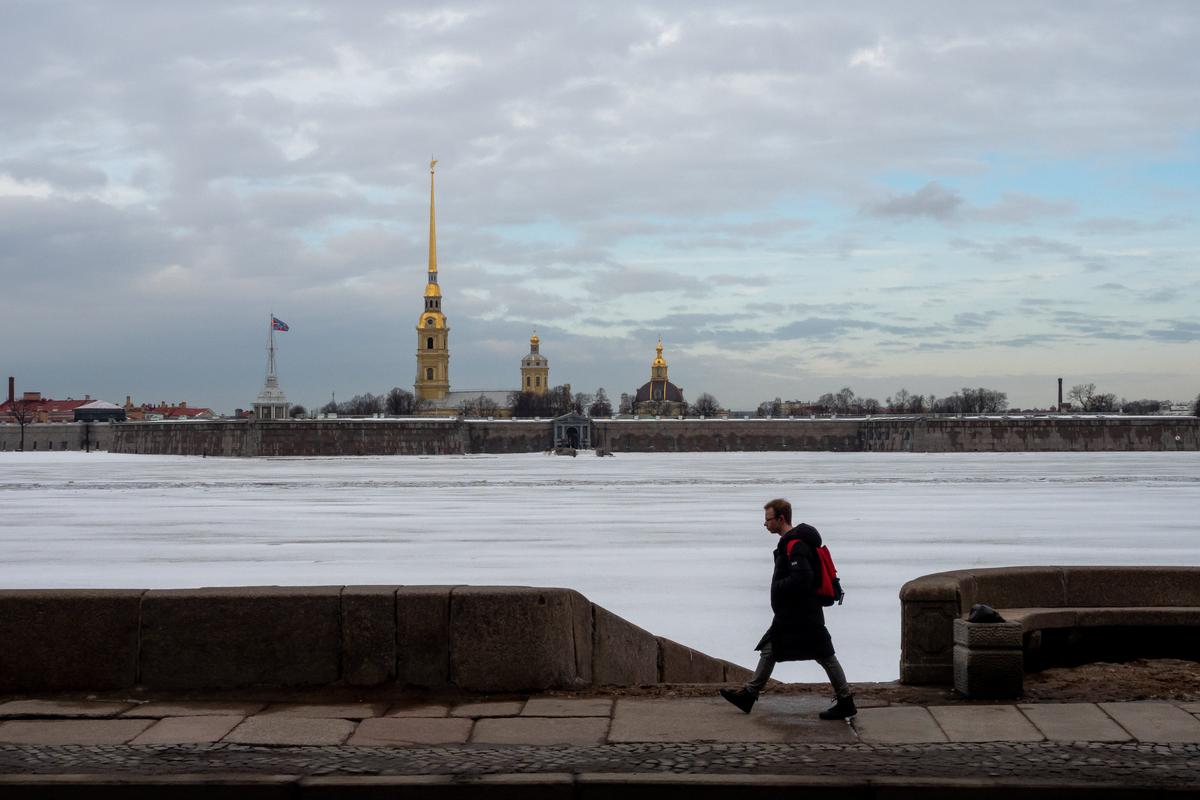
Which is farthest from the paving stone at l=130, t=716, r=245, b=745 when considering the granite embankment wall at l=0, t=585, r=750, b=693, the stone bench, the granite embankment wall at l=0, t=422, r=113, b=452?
the granite embankment wall at l=0, t=422, r=113, b=452

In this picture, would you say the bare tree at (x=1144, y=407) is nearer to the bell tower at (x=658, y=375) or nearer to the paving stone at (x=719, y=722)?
the bell tower at (x=658, y=375)

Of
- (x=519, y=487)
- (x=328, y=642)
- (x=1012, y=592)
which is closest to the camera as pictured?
(x=328, y=642)

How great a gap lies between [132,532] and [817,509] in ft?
53.5

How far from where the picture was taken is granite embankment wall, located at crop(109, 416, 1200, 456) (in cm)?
10312

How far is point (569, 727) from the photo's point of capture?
697 cm

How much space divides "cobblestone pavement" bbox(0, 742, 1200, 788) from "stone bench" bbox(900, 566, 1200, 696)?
1.50 metres

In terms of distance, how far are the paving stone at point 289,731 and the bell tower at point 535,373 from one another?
18237 cm

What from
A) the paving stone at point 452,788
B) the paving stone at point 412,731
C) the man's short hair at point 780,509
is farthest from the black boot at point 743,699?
the paving stone at point 452,788

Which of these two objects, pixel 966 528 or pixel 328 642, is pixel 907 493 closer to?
pixel 966 528

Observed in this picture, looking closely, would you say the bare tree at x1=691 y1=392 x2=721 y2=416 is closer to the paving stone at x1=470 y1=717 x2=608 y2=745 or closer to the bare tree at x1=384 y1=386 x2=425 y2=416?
the bare tree at x1=384 y1=386 x2=425 y2=416

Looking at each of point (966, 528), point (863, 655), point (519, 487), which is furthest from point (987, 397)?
point (863, 655)

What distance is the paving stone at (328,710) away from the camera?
730 cm

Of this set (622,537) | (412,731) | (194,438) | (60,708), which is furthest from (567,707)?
(194,438)

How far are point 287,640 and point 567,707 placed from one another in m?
1.87
